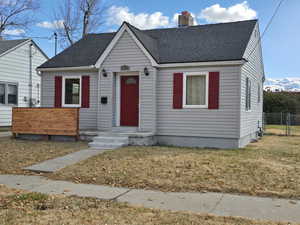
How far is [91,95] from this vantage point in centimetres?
1347

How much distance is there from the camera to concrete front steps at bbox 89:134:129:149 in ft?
36.1

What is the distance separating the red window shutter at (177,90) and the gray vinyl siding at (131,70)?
78 cm

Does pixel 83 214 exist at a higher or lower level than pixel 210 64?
lower

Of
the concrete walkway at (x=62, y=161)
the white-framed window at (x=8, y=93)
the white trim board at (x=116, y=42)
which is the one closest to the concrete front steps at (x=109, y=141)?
the concrete walkway at (x=62, y=161)

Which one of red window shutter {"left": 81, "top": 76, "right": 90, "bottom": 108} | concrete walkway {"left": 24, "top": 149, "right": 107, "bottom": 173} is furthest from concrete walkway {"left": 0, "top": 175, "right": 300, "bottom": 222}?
red window shutter {"left": 81, "top": 76, "right": 90, "bottom": 108}

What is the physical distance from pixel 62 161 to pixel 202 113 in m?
5.53

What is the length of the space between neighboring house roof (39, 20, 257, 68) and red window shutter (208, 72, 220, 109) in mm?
592

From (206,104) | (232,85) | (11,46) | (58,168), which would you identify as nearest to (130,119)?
(206,104)

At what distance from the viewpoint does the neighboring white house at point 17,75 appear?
1941 centimetres

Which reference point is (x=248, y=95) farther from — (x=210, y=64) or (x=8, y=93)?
(x=8, y=93)

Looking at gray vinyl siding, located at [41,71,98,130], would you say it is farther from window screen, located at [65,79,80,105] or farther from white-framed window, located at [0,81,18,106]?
white-framed window, located at [0,81,18,106]

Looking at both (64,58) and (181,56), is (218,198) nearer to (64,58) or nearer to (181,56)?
(181,56)

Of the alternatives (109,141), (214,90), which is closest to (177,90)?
(214,90)

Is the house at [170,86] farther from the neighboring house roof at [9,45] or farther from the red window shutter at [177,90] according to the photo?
the neighboring house roof at [9,45]
